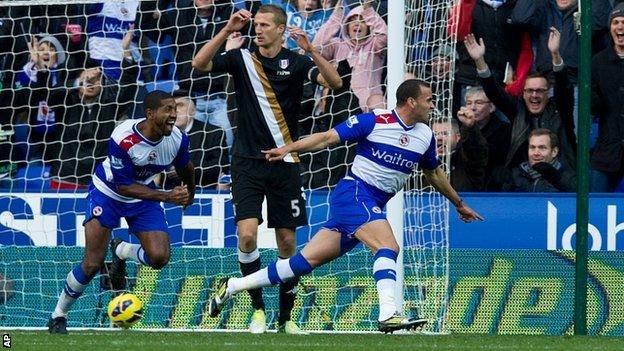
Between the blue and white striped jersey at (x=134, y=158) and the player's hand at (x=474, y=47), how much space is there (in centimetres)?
341

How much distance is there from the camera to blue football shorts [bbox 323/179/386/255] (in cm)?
987

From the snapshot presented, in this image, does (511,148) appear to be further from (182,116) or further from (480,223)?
(182,116)

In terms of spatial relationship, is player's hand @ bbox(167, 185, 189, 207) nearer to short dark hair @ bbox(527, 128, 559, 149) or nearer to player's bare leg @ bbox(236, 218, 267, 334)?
player's bare leg @ bbox(236, 218, 267, 334)

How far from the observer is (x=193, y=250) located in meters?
12.1

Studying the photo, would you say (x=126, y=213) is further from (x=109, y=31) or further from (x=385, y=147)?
(x=109, y=31)

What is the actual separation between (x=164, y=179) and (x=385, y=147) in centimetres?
357

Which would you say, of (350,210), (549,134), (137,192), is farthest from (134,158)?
(549,134)

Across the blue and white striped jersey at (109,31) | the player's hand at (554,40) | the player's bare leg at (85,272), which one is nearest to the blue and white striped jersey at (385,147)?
the player's bare leg at (85,272)

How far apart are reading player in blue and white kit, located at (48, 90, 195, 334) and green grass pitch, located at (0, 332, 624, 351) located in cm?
53

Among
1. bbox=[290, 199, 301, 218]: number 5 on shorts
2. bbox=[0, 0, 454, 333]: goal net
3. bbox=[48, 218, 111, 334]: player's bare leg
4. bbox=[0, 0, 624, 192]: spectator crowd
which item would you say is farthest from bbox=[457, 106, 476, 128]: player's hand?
bbox=[48, 218, 111, 334]: player's bare leg

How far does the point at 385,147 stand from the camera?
9914mm

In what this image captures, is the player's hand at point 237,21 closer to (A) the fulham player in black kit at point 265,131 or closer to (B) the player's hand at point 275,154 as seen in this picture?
(A) the fulham player in black kit at point 265,131

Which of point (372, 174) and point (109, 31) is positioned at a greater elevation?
point (109, 31)

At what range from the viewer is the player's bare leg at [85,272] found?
35.0 ft
